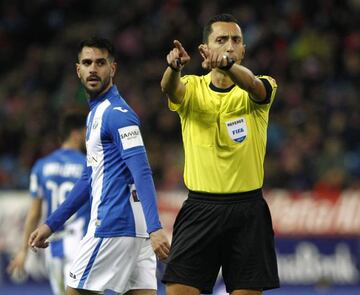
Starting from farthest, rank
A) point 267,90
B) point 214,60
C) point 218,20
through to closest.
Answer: point 218,20
point 267,90
point 214,60

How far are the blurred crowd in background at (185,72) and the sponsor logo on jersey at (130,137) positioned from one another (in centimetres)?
752

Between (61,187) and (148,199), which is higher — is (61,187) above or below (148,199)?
below

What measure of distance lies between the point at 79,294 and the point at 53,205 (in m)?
2.47

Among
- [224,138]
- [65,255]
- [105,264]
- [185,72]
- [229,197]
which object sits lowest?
[65,255]

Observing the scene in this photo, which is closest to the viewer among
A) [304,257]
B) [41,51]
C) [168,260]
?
[168,260]

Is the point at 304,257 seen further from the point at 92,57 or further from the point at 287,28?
the point at 92,57

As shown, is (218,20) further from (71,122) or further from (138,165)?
(71,122)

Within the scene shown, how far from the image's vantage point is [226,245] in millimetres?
6320

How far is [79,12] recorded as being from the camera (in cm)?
1881

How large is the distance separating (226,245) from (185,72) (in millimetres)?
9575

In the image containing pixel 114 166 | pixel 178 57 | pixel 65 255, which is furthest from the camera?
pixel 65 255

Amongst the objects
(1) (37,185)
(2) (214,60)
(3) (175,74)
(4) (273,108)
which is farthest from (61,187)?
(4) (273,108)

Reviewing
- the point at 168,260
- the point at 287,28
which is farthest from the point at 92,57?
the point at 287,28

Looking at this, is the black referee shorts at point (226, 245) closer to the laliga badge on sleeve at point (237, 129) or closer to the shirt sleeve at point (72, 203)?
the laliga badge on sleeve at point (237, 129)
